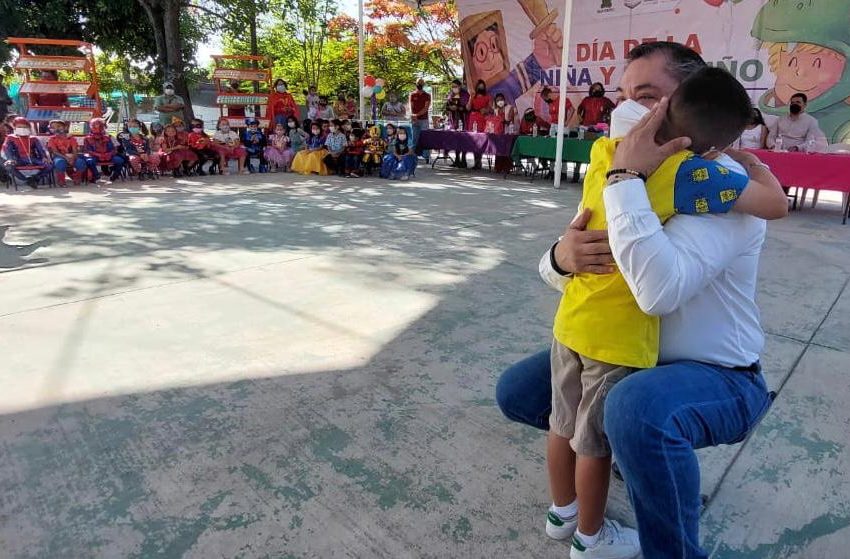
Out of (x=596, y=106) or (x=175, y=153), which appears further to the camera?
(x=596, y=106)

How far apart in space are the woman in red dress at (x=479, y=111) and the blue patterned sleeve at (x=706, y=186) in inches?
375

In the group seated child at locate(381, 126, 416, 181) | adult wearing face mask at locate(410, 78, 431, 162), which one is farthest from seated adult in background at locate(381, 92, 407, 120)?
seated child at locate(381, 126, 416, 181)

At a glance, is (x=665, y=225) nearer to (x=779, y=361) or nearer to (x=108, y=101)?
(x=779, y=361)

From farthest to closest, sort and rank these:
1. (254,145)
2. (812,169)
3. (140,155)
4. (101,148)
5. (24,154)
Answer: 1. (254,145)
2. (140,155)
3. (101,148)
4. (24,154)
5. (812,169)

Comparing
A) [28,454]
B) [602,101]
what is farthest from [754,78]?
[28,454]

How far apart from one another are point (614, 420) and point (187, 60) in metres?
17.8

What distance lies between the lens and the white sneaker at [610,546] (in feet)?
4.88

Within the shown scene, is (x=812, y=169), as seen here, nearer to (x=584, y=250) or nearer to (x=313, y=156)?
(x=584, y=250)

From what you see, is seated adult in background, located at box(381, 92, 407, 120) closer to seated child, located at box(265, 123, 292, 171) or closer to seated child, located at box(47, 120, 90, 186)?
seated child, located at box(265, 123, 292, 171)

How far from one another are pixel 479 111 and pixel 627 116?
10009mm

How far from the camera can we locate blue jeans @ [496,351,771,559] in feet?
3.85

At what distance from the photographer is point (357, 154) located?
31.7 feet

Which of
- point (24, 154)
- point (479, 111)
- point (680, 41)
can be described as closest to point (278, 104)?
point (479, 111)

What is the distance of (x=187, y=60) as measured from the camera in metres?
16.4
